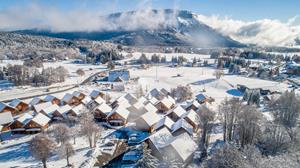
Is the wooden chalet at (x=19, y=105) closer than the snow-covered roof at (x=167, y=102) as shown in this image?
Yes

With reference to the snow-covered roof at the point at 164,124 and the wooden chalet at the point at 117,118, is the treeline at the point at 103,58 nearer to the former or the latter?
the wooden chalet at the point at 117,118

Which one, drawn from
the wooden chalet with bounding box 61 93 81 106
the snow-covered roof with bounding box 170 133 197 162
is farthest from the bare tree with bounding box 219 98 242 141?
the wooden chalet with bounding box 61 93 81 106

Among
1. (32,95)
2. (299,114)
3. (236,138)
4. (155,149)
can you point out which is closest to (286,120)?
(299,114)

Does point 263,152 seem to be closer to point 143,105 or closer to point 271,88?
point 143,105

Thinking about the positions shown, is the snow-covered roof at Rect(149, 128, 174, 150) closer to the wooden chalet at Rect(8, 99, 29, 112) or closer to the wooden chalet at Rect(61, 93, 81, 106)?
the wooden chalet at Rect(61, 93, 81, 106)

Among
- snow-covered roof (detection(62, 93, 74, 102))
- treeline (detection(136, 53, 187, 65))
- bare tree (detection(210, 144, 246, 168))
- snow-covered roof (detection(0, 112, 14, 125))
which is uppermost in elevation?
treeline (detection(136, 53, 187, 65))

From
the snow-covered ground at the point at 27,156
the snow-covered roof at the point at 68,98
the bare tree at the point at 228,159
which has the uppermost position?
the bare tree at the point at 228,159

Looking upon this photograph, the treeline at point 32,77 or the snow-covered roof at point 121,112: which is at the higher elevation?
the treeline at point 32,77

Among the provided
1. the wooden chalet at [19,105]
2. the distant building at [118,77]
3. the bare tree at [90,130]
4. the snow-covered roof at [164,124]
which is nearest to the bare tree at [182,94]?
the snow-covered roof at [164,124]
